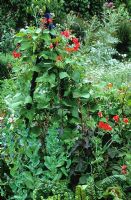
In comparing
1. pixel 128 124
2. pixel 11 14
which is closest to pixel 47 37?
pixel 128 124

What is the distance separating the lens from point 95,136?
381 cm

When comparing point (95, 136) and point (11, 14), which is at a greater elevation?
point (95, 136)

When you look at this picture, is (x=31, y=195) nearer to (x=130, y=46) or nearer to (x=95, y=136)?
(x=95, y=136)

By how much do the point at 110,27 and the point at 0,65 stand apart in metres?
2.87

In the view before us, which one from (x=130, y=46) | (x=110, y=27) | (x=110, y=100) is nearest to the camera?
(x=110, y=100)

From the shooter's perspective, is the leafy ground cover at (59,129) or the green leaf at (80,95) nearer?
the leafy ground cover at (59,129)

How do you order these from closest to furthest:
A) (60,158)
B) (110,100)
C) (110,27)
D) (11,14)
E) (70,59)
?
(60,158)
(70,59)
(110,100)
(110,27)
(11,14)

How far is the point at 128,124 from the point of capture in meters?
3.86

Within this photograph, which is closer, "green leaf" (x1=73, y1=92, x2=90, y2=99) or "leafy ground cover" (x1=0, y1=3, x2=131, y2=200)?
"leafy ground cover" (x1=0, y1=3, x2=131, y2=200)

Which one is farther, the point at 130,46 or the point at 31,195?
the point at 130,46

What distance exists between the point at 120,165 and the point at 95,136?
0.32m

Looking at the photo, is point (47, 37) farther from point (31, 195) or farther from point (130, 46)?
point (130, 46)

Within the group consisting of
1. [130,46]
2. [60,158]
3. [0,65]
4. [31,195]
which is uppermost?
[60,158]

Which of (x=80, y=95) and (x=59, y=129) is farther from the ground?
(x=80, y=95)
